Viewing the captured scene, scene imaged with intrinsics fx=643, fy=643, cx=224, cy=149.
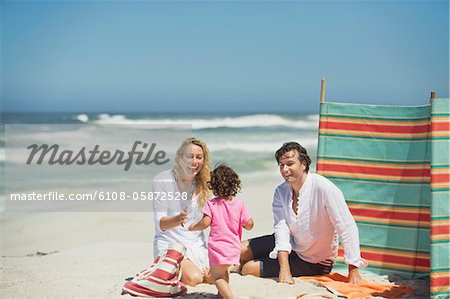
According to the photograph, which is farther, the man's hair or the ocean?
the ocean

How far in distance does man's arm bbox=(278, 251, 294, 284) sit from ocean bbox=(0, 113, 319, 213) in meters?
2.92

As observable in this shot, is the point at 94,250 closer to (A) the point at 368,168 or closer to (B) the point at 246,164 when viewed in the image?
(A) the point at 368,168

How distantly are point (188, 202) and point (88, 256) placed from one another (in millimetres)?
1960

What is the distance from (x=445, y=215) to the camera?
171 inches

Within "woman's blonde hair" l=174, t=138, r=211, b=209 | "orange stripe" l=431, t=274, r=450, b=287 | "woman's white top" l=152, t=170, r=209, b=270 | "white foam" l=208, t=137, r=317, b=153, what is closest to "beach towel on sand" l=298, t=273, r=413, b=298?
"orange stripe" l=431, t=274, r=450, b=287

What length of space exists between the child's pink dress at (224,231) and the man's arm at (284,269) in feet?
2.02

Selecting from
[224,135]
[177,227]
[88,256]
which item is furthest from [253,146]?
[177,227]

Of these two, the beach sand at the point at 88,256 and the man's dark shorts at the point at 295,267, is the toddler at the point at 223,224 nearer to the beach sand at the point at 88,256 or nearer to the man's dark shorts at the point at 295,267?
the beach sand at the point at 88,256

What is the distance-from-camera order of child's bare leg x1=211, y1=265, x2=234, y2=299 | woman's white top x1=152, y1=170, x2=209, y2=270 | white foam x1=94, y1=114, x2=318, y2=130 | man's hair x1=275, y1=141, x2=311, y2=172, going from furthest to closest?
1. white foam x1=94, y1=114, x2=318, y2=130
2. woman's white top x1=152, y1=170, x2=209, y2=270
3. man's hair x1=275, y1=141, x2=311, y2=172
4. child's bare leg x1=211, y1=265, x2=234, y2=299

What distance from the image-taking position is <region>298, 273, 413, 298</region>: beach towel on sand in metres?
4.39

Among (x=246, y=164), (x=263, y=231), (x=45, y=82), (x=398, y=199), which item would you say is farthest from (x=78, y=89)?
(x=398, y=199)

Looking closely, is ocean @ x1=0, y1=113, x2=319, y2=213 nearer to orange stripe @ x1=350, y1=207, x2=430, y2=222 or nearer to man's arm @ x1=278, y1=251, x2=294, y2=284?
orange stripe @ x1=350, y1=207, x2=430, y2=222

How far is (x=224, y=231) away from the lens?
407 centimetres

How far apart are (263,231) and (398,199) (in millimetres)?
2446
